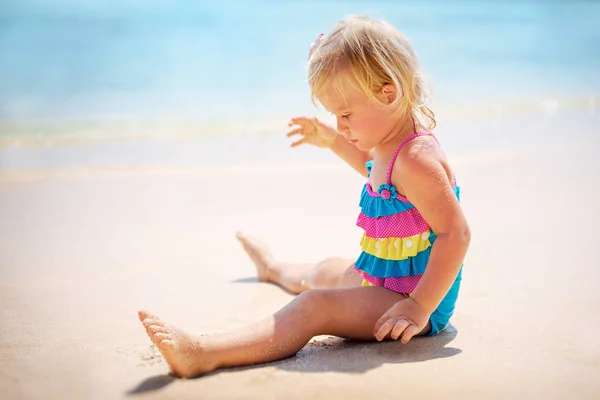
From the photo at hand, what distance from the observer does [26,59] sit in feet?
25.4

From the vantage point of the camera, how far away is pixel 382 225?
217 cm

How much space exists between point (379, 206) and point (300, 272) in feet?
2.19

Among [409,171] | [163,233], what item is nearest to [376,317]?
[409,171]

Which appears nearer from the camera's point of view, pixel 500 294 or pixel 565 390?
pixel 565 390

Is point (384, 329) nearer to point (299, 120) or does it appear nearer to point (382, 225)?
point (382, 225)

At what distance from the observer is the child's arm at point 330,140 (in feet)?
8.58

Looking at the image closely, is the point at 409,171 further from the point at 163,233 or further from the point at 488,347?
the point at 163,233

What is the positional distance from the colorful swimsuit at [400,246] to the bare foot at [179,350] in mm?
619

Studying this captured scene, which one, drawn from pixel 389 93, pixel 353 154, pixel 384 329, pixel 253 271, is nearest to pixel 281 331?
pixel 384 329

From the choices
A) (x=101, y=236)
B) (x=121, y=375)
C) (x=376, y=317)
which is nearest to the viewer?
(x=121, y=375)

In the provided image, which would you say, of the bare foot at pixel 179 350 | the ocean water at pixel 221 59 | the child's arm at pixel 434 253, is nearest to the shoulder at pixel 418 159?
the child's arm at pixel 434 253

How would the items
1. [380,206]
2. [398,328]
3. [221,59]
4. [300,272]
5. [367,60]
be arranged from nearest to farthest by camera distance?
1. [398,328]
2. [367,60]
3. [380,206]
4. [300,272]
5. [221,59]

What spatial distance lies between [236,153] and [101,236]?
6.72 feet

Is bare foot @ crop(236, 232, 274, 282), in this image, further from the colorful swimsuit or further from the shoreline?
the shoreline
